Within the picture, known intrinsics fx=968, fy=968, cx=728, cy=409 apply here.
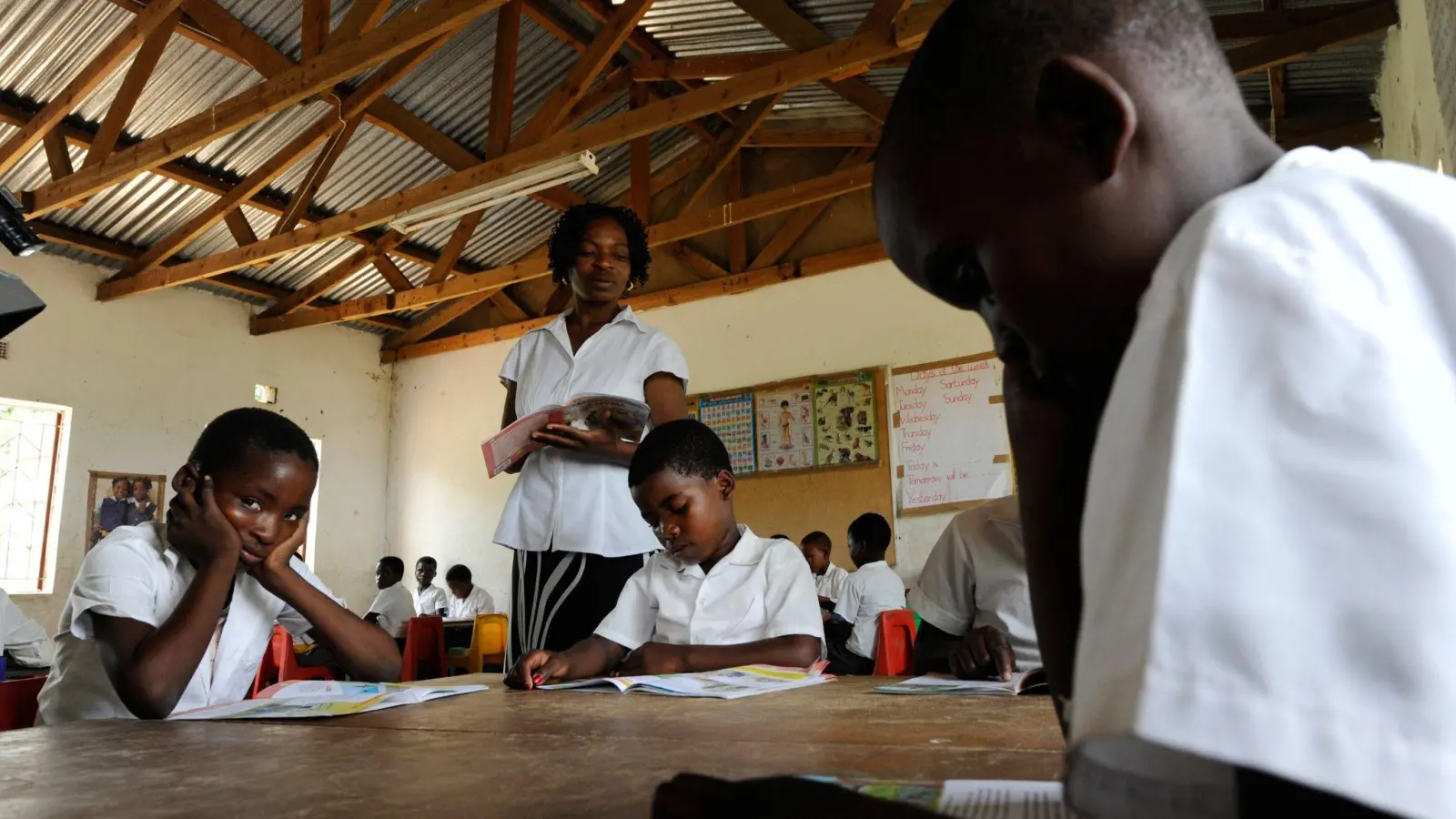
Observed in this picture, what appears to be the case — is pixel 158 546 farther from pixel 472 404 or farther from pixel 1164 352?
pixel 472 404

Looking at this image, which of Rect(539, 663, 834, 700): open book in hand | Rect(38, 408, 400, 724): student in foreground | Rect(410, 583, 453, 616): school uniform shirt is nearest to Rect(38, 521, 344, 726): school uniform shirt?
Rect(38, 408, 400, 724): student in foreground

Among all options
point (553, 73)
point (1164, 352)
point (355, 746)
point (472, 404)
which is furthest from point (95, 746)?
point (472, 404)

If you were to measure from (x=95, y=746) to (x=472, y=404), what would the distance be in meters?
8.14

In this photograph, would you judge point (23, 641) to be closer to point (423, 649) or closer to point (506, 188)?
point (423, 649)

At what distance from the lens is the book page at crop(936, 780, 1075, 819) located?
0.50 m

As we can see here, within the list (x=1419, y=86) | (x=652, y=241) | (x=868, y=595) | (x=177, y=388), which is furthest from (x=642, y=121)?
(x=177, y=388)

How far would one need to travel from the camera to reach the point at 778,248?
736 centimetres

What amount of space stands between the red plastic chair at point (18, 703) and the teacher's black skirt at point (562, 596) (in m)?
0.85

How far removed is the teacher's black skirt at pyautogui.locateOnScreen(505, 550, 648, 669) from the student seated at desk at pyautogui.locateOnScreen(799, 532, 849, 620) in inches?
107

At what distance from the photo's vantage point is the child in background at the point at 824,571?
4.96 metres

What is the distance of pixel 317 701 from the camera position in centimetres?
129

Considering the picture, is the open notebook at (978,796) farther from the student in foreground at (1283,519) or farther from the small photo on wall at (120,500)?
the small photo on wall at (120,500)

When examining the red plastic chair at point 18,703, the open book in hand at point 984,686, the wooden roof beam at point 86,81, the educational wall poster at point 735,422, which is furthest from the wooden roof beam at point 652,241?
the red plastic chair at point 18,703

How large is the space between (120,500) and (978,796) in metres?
8.12
